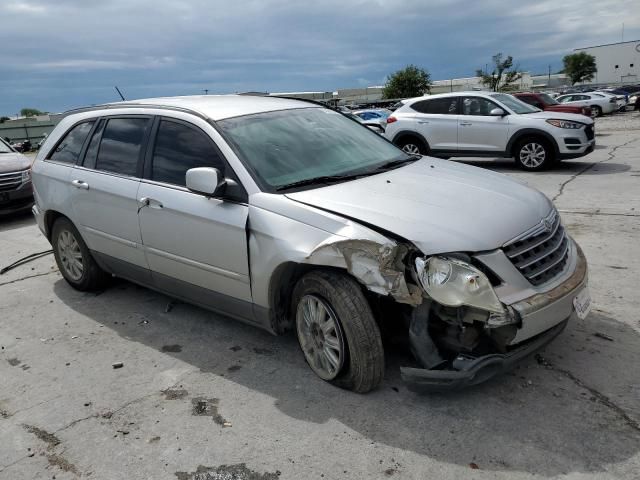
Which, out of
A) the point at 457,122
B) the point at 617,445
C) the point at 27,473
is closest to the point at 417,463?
the point at 617,445

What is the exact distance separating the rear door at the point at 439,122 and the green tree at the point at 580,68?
305 ft

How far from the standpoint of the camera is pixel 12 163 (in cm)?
952

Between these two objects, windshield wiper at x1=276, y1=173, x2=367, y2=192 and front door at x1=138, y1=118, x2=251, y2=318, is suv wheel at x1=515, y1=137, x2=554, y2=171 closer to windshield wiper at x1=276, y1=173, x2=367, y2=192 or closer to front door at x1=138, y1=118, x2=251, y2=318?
windshield wiper at x1=276, y1=173, x2=367, y2=192

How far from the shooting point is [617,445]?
270 centimetres

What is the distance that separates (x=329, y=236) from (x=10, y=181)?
8.11 meters

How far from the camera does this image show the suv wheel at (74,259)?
5.14 metres

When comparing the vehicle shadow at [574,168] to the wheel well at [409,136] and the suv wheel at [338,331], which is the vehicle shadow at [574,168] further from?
the suv wheel at [338,331]

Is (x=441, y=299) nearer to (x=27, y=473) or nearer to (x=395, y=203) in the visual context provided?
(x=395, y=203)

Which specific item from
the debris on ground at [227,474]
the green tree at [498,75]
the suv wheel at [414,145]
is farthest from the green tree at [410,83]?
the debris on ground at [227,474]

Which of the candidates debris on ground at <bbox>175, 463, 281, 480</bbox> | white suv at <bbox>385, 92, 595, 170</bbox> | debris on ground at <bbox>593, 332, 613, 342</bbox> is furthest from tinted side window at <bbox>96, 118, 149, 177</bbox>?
white suv at <bbox>385, 92, 595, 170</bbox>

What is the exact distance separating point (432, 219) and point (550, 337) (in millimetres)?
958

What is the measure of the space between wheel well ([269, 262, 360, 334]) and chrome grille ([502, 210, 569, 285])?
A: 1123 millimetres

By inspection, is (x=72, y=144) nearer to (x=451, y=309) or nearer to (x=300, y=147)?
(x=300, y=147)

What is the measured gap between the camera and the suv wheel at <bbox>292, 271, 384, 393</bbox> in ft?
10.1
